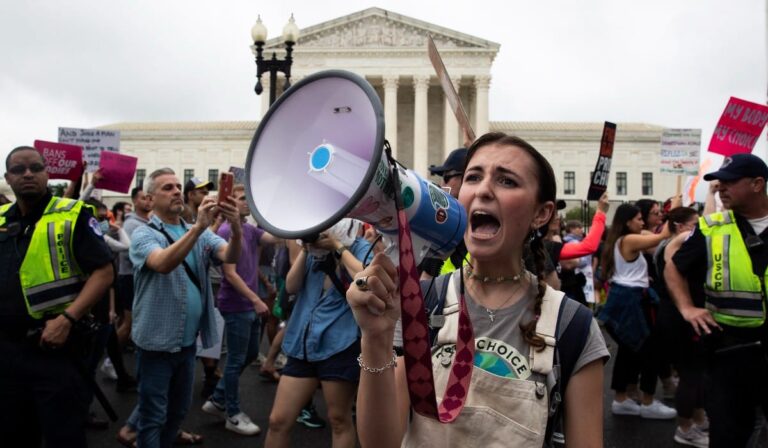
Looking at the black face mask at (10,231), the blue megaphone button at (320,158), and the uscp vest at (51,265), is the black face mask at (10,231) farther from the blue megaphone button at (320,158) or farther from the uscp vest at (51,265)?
the blue megaphone button at (320,158)

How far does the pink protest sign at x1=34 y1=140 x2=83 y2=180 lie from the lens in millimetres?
6016

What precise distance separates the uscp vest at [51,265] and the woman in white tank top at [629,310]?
490 centimetres

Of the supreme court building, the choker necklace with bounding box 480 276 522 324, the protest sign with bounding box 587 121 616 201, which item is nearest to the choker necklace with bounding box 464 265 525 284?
the choker necklace with bounding box 480 276 522 324

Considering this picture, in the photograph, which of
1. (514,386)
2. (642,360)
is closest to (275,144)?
(514,386)

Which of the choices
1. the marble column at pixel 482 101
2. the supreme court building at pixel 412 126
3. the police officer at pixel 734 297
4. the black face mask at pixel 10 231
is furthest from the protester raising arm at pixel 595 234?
the marble column at pixel 482 101

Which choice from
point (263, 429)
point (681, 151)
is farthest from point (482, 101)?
point (263, 429)

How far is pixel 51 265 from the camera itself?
347 centimetres

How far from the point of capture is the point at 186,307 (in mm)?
4113

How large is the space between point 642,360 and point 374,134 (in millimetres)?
5749

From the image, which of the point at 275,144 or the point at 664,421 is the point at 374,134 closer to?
the point at 275,144

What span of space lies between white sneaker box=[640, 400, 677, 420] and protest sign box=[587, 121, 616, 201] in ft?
8.39

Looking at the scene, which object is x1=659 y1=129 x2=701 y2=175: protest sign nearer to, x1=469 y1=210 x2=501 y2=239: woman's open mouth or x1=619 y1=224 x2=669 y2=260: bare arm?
x1=619 y1=224 x2=669 y2=260: bare arm

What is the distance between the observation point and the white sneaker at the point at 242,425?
528 cm

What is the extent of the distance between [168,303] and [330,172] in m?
3.03
